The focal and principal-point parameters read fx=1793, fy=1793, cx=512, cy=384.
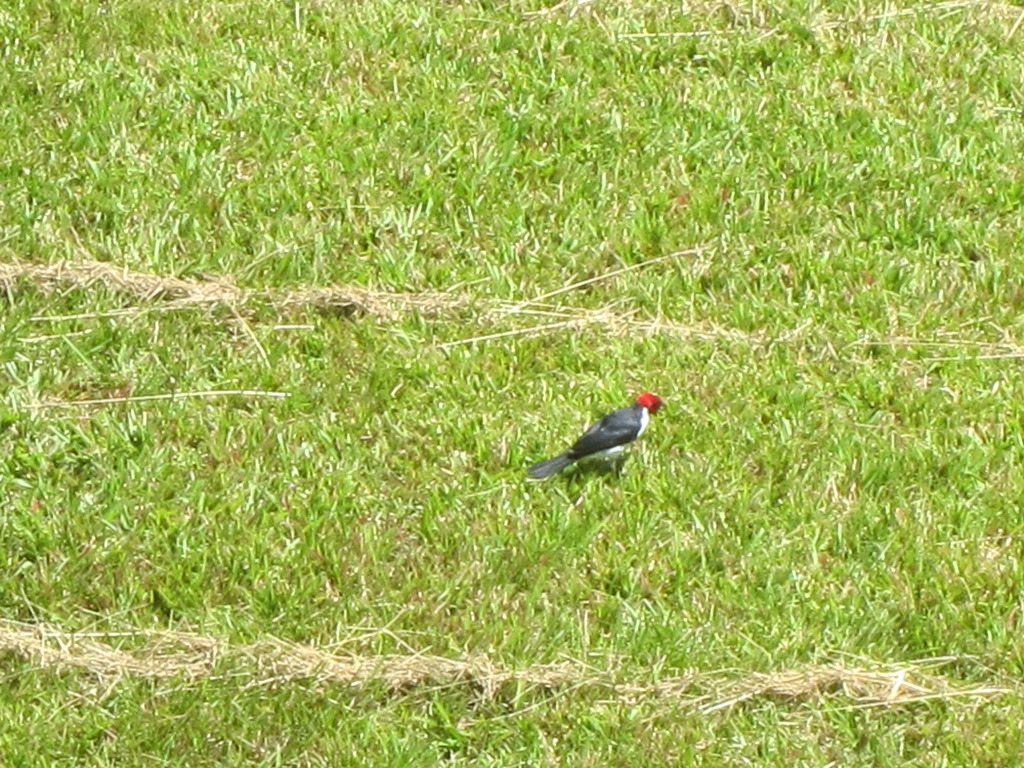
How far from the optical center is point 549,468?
5031 millimetres

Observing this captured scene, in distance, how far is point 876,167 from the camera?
6.43 m

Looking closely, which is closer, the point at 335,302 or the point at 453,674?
the point at 453,674

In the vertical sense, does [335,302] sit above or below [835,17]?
below

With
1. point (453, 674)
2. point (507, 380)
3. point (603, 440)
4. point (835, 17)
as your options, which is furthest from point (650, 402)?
point (835, 17)

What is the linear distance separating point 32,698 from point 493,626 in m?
1.16

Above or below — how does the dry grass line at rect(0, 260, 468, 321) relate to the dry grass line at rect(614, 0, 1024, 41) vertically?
below

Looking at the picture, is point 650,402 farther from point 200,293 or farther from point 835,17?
point 835,17

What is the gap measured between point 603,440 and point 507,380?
0.64m

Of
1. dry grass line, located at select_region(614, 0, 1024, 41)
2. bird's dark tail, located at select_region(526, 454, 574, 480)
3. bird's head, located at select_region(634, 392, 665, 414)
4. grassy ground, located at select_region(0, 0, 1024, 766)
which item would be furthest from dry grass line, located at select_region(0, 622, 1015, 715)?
dry grass line, located at select_region(614, 0, 1024, 41)

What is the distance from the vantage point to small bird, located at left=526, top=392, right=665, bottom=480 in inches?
195

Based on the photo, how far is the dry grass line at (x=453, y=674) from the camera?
445 centimetres

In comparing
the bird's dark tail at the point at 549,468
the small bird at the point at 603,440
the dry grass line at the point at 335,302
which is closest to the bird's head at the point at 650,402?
the small bird at the point at 603,440

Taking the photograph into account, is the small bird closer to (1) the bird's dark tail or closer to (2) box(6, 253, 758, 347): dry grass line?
(1) the bird's dark tail

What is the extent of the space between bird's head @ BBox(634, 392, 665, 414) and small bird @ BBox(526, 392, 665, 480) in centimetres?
5
